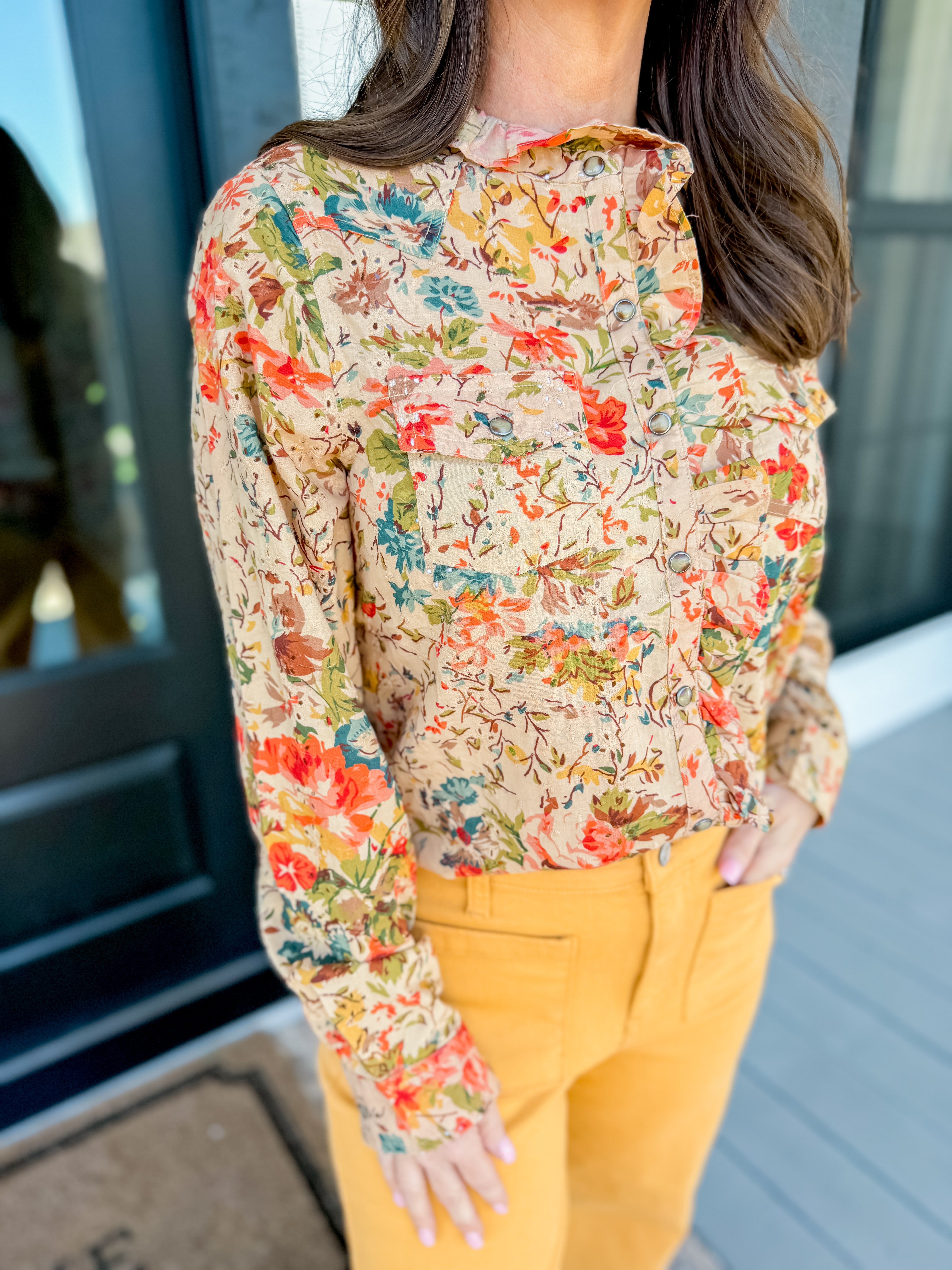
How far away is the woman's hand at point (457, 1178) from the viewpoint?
2.33 feet

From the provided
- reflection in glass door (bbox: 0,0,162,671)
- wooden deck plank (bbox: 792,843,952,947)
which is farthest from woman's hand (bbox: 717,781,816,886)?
wooden deck plank (bbox: 792,843,952,947)

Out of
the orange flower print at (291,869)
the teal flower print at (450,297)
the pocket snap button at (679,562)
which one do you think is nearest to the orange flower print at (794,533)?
the pocket snap button at (679,562)

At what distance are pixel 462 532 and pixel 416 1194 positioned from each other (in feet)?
1.85

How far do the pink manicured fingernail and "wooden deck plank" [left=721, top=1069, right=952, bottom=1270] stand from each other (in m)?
0.85

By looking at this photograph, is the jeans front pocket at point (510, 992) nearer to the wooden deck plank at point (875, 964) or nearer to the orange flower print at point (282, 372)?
the orange flower print at point (282, 372)

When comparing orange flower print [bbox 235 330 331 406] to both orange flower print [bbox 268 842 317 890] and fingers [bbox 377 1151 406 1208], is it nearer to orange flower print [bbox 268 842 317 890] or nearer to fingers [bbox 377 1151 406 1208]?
orange flower print [bbox 268 842 317 890]

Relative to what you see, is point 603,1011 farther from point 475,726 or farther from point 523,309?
point 523,309

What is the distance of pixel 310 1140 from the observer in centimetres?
144

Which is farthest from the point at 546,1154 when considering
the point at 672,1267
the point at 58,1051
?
the point at 58,1051

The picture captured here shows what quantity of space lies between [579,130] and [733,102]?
28 cm

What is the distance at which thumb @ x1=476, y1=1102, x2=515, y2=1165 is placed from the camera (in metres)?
0.73

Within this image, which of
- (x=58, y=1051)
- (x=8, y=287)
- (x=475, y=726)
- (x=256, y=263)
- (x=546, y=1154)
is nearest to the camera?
(x=256, y=263)

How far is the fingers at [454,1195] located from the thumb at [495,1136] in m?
0.01

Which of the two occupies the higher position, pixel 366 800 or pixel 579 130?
pixel 579 130
